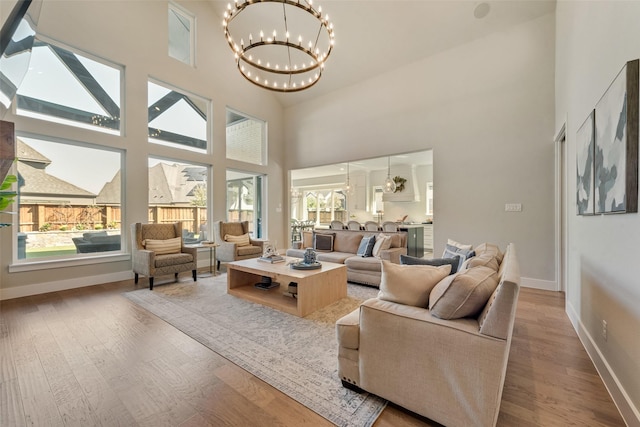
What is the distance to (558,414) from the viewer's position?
1.55 m

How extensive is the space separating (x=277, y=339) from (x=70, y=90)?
504 cm

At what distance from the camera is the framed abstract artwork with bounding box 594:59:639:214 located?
1549 mm

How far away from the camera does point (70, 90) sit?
169 inches

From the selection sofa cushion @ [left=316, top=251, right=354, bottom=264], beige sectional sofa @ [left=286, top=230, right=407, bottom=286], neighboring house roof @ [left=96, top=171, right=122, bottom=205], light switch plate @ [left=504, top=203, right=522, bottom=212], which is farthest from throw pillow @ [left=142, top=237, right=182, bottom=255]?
light switch plate @ [left=504, top=203, right=522, bottom=212]

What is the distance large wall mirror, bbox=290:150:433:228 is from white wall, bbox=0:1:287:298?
9.56ft

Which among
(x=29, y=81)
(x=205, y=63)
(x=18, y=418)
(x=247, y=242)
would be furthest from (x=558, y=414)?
(x=205, y=63)

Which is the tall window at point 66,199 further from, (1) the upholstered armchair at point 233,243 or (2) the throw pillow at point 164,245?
(1) the upholstered armchair at point 233,243

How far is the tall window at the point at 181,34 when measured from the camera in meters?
5.48

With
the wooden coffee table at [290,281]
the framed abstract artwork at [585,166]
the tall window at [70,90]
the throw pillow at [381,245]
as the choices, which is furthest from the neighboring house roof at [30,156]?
Result: the framed abstract artwork at [585,166]

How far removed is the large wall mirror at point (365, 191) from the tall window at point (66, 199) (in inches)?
174

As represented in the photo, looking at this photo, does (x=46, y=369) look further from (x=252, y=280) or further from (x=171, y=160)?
(x=171, y=160)

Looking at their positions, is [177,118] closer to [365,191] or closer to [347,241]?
[347,241]

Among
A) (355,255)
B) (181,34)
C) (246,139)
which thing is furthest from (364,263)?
(181,34)

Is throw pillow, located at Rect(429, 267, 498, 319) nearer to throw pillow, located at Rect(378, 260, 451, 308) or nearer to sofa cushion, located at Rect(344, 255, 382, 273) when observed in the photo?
throw pillow, located at Rect(378, 260, 451, 308)
